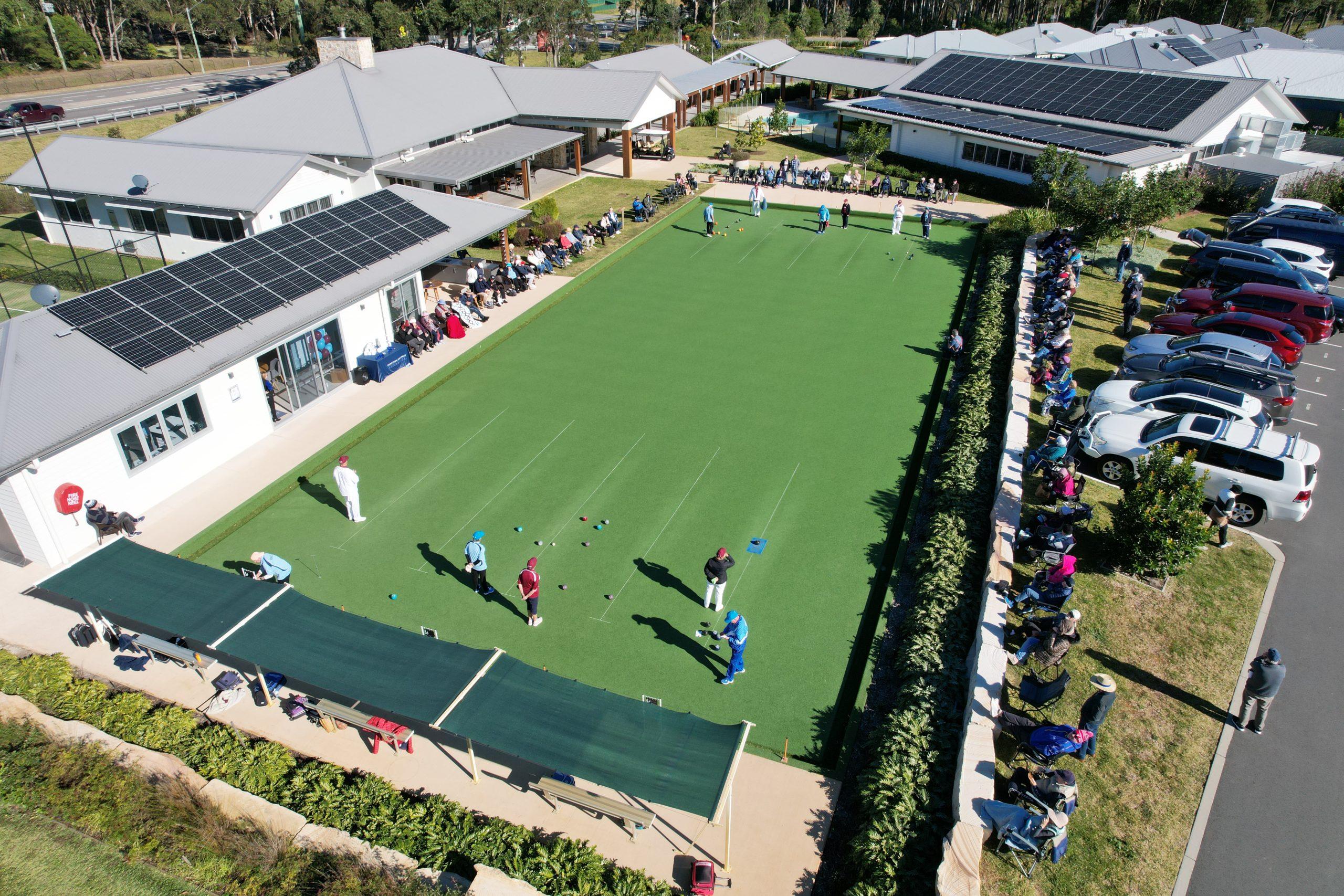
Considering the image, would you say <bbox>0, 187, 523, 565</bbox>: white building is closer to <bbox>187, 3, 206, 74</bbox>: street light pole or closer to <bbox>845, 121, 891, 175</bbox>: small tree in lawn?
<bbox>845, 121, 891, 175</bbox>: small tree in lawn

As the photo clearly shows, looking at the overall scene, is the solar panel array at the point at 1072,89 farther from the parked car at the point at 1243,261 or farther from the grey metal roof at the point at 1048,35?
the grey metal roof at the point at 1048,35

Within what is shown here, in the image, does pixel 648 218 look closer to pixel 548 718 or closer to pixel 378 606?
pixel 378 606

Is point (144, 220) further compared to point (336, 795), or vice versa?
point (144, 220)

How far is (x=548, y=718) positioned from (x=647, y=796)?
1827 mm

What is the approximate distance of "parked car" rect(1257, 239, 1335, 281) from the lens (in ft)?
90.8

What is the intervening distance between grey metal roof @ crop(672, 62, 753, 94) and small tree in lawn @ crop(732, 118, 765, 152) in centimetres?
532

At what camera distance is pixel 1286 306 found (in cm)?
2406

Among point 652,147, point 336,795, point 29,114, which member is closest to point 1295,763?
point 336,795

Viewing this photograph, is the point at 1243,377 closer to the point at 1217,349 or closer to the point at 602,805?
the point at 1217,349

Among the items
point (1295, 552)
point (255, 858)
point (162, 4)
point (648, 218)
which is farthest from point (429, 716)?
point (162, 4)

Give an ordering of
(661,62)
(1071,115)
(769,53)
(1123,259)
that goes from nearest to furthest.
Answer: (1123,259), (1071,115), (661,62), (769,53)

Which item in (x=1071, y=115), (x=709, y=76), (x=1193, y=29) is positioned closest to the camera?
(x=1071, y=115)

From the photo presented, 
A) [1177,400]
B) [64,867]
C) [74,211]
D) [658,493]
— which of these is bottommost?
[64,867]

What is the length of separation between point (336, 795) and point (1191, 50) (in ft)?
239
